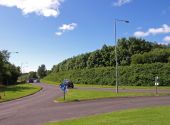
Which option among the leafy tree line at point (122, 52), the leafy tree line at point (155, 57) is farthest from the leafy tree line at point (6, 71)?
the leafy tree line at point (155, 57)

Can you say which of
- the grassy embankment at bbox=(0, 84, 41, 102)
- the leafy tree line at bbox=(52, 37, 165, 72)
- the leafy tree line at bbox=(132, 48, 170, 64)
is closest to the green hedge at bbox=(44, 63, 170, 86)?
the leafy tree line at bbox=(132, 48, 170, 64)

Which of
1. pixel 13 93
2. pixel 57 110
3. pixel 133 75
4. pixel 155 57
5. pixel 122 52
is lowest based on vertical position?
pixel 57 110

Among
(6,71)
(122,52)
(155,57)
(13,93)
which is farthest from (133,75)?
(6,71)

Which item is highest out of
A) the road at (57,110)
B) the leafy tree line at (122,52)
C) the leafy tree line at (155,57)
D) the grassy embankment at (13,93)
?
the leafy tree line at (122,52)

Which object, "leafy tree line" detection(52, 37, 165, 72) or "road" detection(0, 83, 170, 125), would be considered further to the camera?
"leafy tree line" detection(52, 37, 165, 72)

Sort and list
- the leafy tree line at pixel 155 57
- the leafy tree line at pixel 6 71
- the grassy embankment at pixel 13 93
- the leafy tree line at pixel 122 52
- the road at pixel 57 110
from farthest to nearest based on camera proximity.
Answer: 1. the leafy tree line at pixel 122 52
2. the leafy tree line at pixel 6 71
3. the leafy tree line at pixel 155 57
4. the grassy embankment at pixel 13 93
5. the road at pixel 57 110

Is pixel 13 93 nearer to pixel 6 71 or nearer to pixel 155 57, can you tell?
pixel 155 57

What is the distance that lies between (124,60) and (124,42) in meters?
8.04

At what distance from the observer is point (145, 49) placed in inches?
4129

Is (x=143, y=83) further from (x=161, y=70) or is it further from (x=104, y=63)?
(x=104, y=63)

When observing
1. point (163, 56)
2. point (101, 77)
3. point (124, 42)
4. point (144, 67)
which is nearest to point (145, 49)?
point (124, 42)

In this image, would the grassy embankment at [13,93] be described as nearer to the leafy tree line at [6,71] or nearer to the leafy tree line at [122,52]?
the leafy tree line at [6,71]

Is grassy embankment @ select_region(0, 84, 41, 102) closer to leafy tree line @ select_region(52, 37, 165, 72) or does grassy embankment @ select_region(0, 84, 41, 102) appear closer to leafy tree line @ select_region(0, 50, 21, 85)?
leafy tree line @ select_region(0, 50, 21, 85)

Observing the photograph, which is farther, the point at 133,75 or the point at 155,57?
the point at 155,57
